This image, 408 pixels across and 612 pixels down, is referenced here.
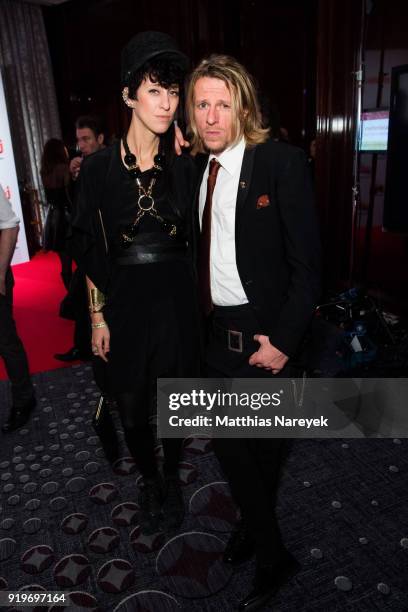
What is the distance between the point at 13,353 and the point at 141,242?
1.46 m

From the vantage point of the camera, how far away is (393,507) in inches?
82.2

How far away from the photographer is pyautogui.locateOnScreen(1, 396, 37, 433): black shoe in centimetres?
285

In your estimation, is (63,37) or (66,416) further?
(63,37)

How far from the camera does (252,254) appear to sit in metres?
1.53

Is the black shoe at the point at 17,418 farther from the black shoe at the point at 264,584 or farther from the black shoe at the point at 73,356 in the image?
the black shoe at the point at 264,584

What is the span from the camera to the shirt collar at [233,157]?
5.14ft

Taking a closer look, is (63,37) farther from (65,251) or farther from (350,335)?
(350,335)

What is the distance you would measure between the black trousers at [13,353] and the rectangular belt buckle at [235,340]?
5.13 ft

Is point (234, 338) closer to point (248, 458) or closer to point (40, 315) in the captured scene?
point (248, 458)

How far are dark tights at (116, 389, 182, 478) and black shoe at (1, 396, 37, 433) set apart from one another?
113 centimetres

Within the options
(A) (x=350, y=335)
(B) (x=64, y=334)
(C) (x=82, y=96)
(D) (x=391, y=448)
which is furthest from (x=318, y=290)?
(C) (x=82, y=96)

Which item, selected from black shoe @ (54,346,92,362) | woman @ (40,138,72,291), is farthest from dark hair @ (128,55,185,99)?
black shoe @ (54,346,92,362)

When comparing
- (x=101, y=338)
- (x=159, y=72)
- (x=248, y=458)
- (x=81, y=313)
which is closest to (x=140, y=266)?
(x=101, y=338)

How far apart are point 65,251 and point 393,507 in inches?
115
